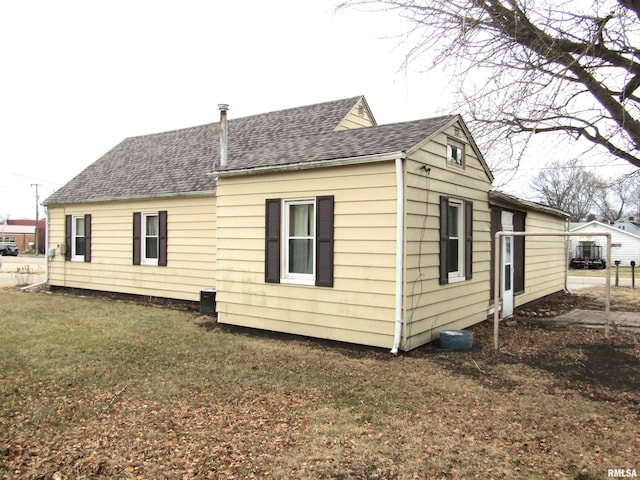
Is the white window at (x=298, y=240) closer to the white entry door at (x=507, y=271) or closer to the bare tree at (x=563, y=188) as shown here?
the white entry door at (x=507, y=271)

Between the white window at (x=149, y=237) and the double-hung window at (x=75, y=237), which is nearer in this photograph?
the white window at (x=149, y=237)

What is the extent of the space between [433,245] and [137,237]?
8.54 meters

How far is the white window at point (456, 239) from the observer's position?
837 cm

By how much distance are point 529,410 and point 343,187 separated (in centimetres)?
411

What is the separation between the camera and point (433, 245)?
751cm

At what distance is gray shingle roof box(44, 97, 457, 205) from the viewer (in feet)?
25.5

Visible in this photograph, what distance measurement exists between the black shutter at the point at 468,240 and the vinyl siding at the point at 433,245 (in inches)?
6.5

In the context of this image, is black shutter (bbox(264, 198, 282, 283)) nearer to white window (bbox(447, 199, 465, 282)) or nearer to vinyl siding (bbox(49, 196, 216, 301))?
white window (bbox(447, 199, 465, 282))

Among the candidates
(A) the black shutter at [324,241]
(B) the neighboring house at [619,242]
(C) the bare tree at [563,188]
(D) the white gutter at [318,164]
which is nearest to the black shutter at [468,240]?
(D) the white gutter at [318,164]

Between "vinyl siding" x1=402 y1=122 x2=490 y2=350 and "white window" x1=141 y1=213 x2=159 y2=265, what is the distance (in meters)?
7.94

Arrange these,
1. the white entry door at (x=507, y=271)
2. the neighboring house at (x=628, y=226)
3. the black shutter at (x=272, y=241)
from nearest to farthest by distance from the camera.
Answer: the black shutter at (x=272, y=241)
the white entry door at (x=507, y=271)
the neighboring house at (x=628, y=226)

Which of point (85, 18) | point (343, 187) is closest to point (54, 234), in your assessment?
point (85, 18)

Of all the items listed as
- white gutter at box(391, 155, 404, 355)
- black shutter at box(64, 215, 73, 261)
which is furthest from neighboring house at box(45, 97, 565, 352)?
black shutter at box(64, 215, 73, 261)

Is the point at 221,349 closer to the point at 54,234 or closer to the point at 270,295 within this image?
the point at 270,295
